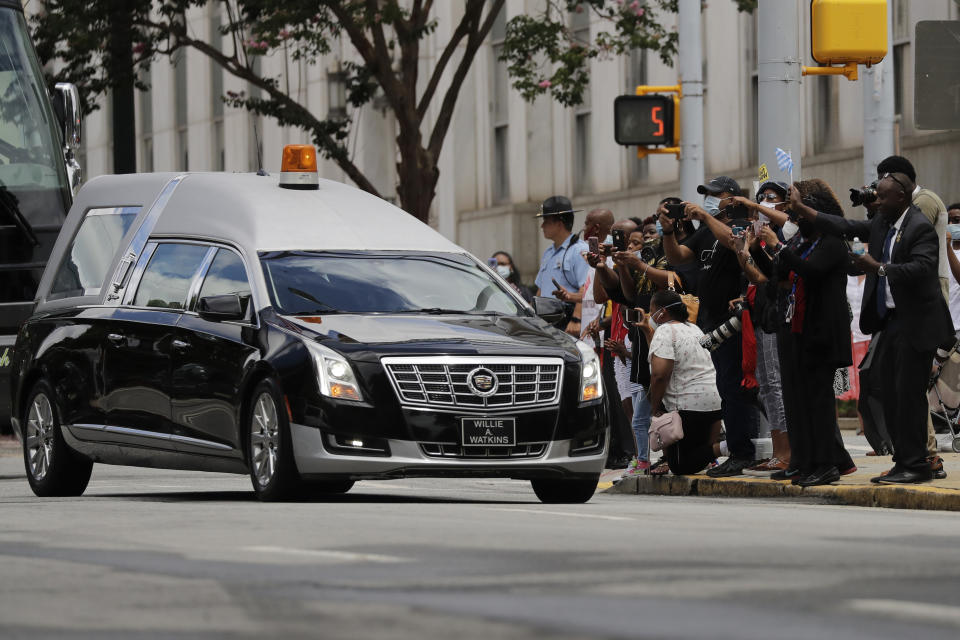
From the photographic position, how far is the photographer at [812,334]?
42.7ft

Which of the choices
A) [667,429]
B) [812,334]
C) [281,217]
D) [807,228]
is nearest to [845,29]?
[807,228]

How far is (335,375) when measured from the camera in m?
11.7

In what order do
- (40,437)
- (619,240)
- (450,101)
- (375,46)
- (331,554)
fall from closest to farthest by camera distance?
1. (331,554)
2. (40,437)
3. (619,240)
4. (450,101)
5. (375,46)

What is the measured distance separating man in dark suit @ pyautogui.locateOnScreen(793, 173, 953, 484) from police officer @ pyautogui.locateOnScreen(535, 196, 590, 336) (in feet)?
12.9

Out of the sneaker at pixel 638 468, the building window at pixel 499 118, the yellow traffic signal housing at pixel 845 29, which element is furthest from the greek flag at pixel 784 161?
the building window at pixel 499 118

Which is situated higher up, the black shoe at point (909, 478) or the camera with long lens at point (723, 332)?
the camera with long lens at point (723, 332)

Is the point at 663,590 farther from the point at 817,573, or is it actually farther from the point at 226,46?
the point at 226,46

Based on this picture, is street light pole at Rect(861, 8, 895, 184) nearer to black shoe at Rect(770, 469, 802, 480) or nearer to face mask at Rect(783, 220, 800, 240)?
face mask at Rect(783, 220, 800, 240)

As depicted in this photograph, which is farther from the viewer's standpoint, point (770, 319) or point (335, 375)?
point (770, 319)

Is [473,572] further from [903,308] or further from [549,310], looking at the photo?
[903,308]

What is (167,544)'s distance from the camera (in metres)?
8.92

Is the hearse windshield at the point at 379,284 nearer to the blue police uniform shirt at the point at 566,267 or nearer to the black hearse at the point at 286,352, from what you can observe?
the black hearse at the point at 286,352

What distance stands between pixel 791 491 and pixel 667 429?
3.16 ft

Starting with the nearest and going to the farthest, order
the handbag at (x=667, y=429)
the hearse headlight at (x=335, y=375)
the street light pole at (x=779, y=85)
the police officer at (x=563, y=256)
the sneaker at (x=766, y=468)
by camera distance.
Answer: the hearse headlight at (x=335, y=375)
the handbag at (x=667, y=429)
the sneaker at (x=766, y=468)
the street light pole at (x=779, y=85)
the police officer at (x=563, y=256)
